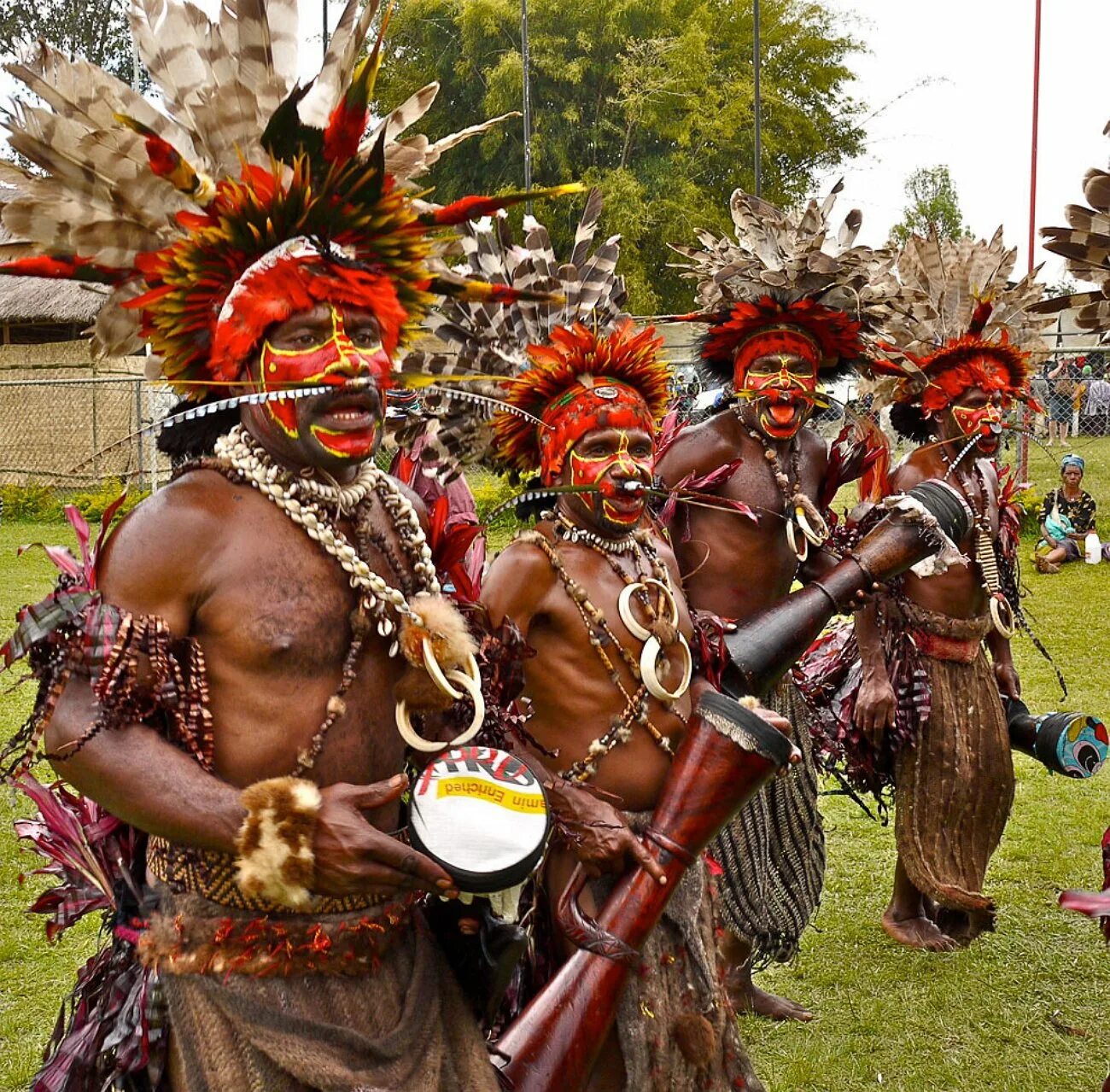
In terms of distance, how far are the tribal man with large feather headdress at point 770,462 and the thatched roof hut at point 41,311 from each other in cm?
1550

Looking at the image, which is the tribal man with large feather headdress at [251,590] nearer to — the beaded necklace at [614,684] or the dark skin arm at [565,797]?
the dark skin arm at [565,797]

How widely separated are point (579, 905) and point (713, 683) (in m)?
0.78

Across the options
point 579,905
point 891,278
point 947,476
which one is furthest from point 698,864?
point 891,278

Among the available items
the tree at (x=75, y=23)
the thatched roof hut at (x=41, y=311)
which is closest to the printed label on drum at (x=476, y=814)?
the thatched roof hut at (x=41, y=311)

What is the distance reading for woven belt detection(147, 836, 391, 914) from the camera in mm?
2154

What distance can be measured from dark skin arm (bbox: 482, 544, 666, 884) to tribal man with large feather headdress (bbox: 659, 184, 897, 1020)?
4.30 feet

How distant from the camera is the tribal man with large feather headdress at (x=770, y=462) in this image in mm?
4387

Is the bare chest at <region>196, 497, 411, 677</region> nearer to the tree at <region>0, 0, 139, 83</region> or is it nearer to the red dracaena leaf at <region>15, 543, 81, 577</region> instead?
the red dracaena leaf at <region>15, 543, 81, 577</region>

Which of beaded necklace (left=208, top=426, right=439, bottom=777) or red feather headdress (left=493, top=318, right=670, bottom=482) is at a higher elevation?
red feather headdress (left=493, top=318, right=670, bottom=482)

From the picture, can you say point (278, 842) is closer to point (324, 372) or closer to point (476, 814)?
point (476, 814)

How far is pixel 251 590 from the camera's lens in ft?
7.14

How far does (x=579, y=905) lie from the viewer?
9.84 ft

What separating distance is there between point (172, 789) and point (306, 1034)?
20.1 inches

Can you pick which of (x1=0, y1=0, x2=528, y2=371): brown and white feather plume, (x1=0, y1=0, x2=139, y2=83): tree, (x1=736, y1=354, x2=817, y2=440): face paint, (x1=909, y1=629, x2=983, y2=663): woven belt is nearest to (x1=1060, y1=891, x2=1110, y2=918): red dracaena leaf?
(x1=0, y1=0, x2=528, y2=371): brown and white feather plume
